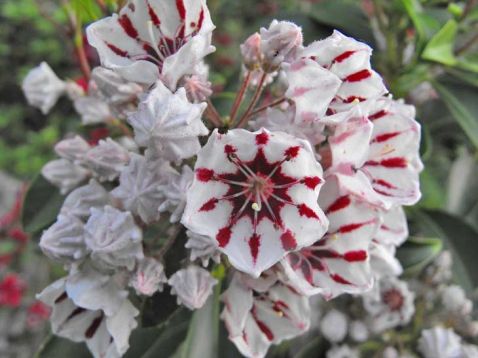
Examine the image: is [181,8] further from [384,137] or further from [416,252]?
[416,252]

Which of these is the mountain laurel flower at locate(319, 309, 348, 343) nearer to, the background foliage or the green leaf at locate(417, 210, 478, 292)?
the background foliage

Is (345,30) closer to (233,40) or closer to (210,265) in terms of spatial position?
(210,265)

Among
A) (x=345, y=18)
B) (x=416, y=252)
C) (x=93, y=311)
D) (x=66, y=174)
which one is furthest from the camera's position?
(x=345, y=18)

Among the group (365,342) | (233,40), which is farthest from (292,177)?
(233,40)

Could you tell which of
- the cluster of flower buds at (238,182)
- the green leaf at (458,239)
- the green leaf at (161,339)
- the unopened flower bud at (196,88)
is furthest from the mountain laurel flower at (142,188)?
the green leaf at (458,239)

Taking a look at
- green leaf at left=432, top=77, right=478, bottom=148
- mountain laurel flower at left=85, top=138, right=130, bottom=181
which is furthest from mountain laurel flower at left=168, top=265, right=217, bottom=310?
green leaf at left=432, top=77, right=478, bottom=148

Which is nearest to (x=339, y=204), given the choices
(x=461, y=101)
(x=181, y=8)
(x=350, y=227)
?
(x=350, y=227)

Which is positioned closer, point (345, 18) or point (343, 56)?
point (343, 56)
